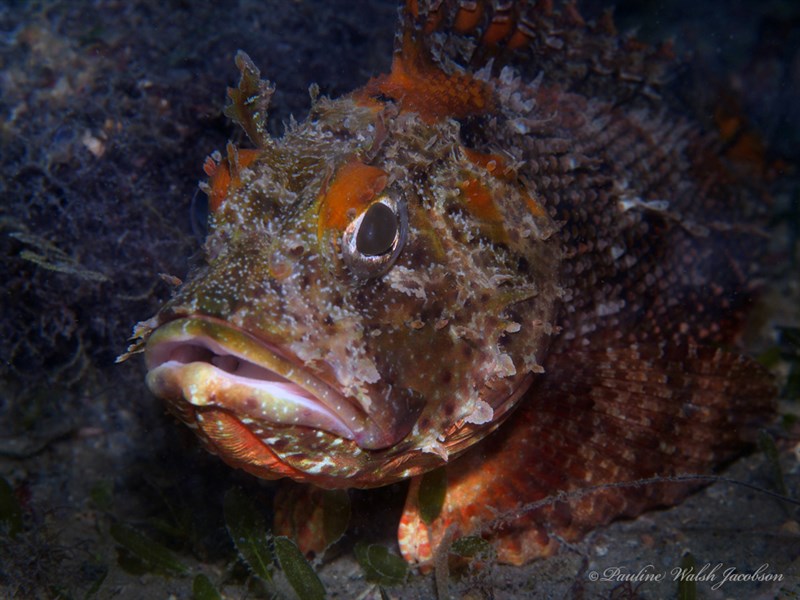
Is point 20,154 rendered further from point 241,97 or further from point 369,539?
point 369,539

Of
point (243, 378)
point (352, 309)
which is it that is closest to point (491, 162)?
point (352, 309)

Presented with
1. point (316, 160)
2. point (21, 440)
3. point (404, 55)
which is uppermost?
point (404, 55)

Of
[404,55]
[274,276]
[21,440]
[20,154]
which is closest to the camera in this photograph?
[274,276]

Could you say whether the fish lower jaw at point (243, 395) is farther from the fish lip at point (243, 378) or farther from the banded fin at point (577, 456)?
the banded fin at point (577, 456)

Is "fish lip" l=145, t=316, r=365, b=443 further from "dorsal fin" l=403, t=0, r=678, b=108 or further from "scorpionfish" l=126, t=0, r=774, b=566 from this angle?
"dorsal fin" l=403, t=0, r=678, b=108

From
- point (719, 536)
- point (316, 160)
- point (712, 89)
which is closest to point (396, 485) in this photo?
point (719, 536)

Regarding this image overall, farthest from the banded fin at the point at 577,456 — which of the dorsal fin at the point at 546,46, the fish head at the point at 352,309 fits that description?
the dorsal fin at the point at 546,46

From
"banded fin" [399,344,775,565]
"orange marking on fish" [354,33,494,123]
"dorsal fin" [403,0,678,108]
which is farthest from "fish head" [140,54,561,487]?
"dorsal fin" [403,0,678,108]
